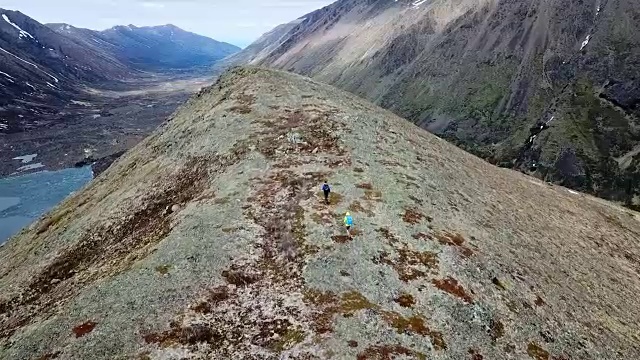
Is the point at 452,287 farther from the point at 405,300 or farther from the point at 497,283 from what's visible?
the point at 497,283

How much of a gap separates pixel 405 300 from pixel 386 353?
5.34 m

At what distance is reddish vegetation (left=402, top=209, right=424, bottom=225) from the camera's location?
42000mm

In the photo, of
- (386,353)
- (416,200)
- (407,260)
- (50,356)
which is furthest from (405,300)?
(50,356)

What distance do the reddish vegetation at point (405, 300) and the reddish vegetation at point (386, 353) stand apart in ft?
13.4

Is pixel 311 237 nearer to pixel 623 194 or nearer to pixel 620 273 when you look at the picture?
pixel 620 273

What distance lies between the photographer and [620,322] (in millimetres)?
40438

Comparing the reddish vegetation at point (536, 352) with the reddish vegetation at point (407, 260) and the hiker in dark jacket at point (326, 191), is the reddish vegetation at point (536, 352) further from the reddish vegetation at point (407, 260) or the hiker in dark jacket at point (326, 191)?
the hiker in dark jacket at point (326, 191)

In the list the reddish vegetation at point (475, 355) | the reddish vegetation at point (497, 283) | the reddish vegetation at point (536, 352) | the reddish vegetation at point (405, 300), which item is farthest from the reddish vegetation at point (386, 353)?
the reddish vegetation at point (497, 283)

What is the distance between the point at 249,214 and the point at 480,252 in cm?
1732

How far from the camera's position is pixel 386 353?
2791 cm

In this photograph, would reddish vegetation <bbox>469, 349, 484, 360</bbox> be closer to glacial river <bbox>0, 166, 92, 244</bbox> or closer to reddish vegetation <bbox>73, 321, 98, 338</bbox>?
reddish vegetation <bbox>73, 321, 98, 338</bbox>

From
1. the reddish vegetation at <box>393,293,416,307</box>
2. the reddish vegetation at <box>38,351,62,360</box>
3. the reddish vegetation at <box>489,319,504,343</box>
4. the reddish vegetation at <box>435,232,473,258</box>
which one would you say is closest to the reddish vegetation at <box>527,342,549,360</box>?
the reddish vegetation at <box>489,319,504,343</box>

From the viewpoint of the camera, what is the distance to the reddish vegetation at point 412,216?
42000 mm

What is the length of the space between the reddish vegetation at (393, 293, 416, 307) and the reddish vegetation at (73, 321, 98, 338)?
17621 mm
